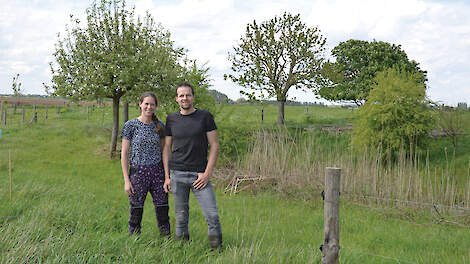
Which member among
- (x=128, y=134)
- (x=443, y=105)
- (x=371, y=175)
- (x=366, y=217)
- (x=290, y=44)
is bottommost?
(x=366, y=217)

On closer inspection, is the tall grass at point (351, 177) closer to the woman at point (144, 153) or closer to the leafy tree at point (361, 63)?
the woman at point (144, 153)

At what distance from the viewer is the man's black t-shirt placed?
362 centimetres

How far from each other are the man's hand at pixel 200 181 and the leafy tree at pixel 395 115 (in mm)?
9268

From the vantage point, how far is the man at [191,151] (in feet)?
11.9

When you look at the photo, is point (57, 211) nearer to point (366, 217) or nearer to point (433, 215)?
point (366, 217)

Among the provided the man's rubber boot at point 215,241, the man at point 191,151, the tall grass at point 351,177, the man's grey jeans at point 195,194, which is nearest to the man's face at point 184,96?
the man at point 191,151

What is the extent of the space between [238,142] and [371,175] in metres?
3.86

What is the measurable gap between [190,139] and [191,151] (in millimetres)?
118

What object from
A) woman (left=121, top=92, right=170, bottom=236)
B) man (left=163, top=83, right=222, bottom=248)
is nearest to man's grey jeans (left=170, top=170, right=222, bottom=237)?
man (left=163, top=83, right=222, bottom=248)

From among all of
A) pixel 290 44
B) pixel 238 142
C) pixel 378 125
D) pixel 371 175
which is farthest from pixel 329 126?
pixel 371 175

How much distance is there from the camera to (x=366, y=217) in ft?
22.2

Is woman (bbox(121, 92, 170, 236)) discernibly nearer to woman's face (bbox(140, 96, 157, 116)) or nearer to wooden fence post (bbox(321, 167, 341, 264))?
woman's face (bbox(140, 96, 157, 116))

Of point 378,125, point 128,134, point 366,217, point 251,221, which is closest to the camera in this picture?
point 128,134

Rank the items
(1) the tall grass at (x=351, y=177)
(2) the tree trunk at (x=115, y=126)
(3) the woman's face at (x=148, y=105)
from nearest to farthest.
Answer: (3) the woman's face at (x=148, y=105) < (1) the tall grass at (x=351, y=177) < (2) the tree trunk at (x=115, y=126)
